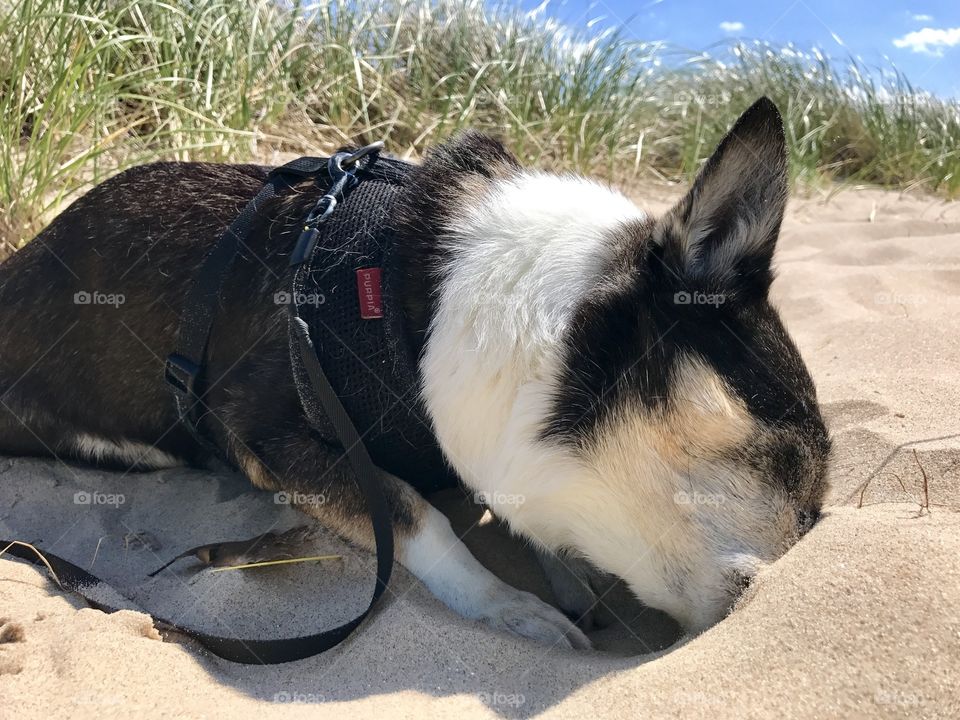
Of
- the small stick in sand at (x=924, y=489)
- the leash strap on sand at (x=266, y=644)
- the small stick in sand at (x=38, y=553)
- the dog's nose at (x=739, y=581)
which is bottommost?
the small stick in sand at (x=38, y=553)

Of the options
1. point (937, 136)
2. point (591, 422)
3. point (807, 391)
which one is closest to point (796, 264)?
point (807, 391)

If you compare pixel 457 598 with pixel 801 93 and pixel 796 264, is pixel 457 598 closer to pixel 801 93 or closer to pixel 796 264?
pixel 796 264

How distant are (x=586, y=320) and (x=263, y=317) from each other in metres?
0.97

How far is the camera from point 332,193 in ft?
8.18

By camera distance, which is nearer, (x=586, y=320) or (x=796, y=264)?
(x=586, y=320)

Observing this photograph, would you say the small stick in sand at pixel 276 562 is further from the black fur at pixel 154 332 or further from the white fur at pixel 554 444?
the white fur at pixel 554 444

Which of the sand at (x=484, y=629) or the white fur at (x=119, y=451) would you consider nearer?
the sand at (x=484, y=629)

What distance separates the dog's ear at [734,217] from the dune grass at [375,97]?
3.17 metres

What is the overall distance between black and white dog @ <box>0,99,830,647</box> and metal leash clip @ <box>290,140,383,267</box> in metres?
0.11

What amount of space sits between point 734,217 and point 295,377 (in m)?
1.28

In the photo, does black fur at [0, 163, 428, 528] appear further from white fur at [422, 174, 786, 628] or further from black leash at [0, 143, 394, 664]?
white fur at [422, 174, 786, 628]

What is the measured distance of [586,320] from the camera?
2174 mm

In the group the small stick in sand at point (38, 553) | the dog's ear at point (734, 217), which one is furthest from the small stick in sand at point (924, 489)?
the small stick in sand at point (38, 553)

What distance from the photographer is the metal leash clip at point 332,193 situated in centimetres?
235
